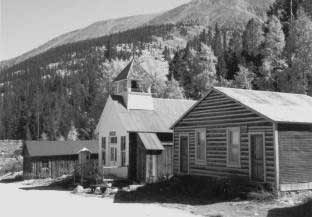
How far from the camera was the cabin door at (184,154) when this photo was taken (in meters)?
27.0

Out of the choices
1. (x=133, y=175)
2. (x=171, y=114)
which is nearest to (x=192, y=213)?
(x=133, y=175)

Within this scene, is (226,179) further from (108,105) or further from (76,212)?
(108,105)

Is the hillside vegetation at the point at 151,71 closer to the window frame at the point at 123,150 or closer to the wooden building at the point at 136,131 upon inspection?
the wooden building at the point at 136,131

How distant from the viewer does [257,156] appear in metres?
21.3

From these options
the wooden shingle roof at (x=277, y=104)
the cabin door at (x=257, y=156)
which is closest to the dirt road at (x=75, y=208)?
the cabin door at (x=257, y=156)

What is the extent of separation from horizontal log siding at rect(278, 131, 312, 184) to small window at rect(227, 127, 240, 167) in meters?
2.73

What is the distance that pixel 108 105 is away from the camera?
110 ft

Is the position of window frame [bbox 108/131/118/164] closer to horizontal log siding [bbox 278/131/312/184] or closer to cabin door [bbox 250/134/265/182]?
cabin door [bbox 250/134/265/182]

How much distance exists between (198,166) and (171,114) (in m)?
9.08

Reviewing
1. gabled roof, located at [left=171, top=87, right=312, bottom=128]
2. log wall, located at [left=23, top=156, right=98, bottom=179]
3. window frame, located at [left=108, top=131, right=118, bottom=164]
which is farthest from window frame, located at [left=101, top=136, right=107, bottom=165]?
gabled roof, located at [left=171, top=87, right=312, bottom=128]

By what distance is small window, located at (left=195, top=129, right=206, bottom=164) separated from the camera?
82.3 feet

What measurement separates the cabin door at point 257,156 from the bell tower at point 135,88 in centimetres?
1280

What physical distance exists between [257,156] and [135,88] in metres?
14.4

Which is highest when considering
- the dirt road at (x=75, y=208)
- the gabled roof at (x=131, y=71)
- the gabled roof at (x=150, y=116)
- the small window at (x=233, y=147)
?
the gabled roof at (x=131, y=71)
